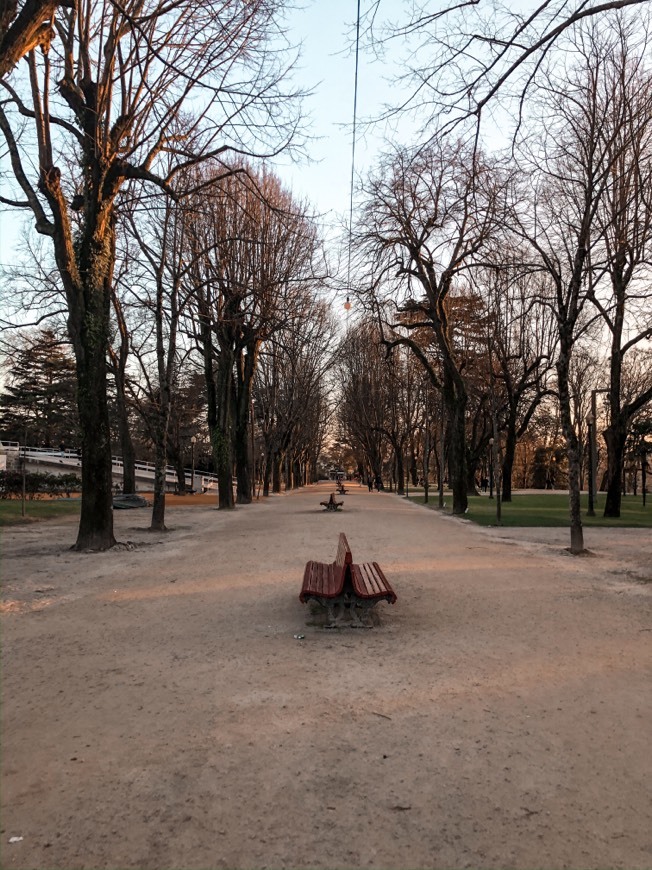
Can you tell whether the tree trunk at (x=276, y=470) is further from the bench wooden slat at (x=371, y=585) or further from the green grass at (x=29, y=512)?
the bench wooden slat at (x=371, y=585)

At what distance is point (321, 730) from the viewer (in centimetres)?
425

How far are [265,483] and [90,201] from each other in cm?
2964

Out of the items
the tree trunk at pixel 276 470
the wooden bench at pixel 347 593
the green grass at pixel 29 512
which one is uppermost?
the tree trunk at pixel 276 470

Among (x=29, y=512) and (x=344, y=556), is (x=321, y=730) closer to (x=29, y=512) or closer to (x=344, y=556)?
(x=344, y=556)

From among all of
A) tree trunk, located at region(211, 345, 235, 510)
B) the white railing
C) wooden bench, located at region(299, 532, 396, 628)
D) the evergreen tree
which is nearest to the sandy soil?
wooden bench, located at region(299, 532, 396, 628)

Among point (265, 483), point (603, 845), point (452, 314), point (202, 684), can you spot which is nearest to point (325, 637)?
point (202, 684)

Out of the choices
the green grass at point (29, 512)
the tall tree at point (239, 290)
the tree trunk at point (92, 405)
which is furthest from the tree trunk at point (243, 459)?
the tree trunk at point (92, 405)


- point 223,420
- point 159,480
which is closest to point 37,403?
point 223,420

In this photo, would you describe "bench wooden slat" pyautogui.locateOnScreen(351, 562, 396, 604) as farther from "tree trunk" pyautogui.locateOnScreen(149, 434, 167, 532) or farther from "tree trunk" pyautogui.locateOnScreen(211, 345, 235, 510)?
"tree trunk" pyautogui.locateOnScreen(211, 345, 235, 510)

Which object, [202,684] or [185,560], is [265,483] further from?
[202,684]

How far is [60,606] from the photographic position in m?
8.11

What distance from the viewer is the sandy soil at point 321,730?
9.91 ft

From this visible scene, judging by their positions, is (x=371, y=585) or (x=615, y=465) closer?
(x=371, y=585)

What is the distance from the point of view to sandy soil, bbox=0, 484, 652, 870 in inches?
119
